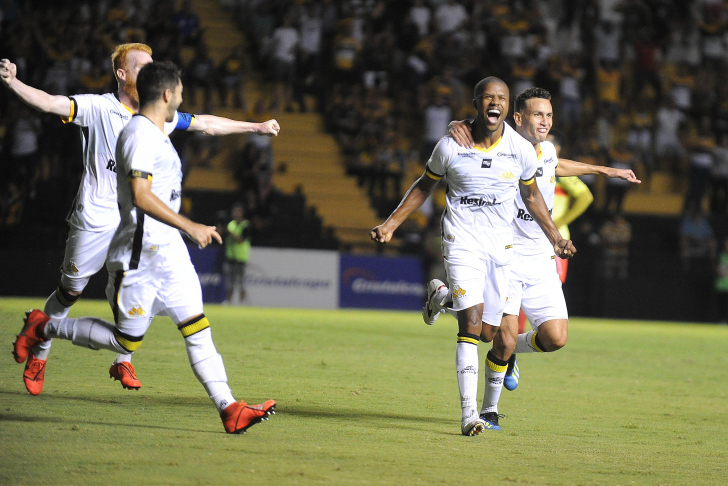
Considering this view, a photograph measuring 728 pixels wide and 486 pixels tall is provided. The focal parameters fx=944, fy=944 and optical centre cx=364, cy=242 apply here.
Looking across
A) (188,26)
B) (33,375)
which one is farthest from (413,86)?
(33,375)

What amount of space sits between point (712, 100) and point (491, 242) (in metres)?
21.3

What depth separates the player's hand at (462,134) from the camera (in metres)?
6.84

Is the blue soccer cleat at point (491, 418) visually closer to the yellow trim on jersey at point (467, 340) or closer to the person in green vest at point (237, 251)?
the yellow trim on jersey at point (467, 340)

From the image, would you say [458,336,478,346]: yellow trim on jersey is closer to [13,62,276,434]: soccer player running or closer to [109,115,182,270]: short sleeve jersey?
[13,62,276,434]: soccer player running

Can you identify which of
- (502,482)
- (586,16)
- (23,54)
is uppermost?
(586,16)

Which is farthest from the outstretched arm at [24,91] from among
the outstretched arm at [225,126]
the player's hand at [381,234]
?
the player's hand at [381,234]

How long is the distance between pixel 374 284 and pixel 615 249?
594cm

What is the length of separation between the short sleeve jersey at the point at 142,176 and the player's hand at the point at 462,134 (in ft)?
6.83

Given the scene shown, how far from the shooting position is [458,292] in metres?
6.73

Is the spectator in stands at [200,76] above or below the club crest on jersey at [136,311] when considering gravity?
above

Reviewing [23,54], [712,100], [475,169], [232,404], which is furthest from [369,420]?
[712,100]

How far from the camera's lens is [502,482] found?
16.3 ft

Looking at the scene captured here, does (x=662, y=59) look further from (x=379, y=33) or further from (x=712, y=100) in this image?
(x=379, y=33)

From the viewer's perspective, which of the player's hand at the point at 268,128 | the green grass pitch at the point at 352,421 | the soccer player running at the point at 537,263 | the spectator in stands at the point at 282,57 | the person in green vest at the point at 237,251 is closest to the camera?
the green grass pitch at the point at 352,421
